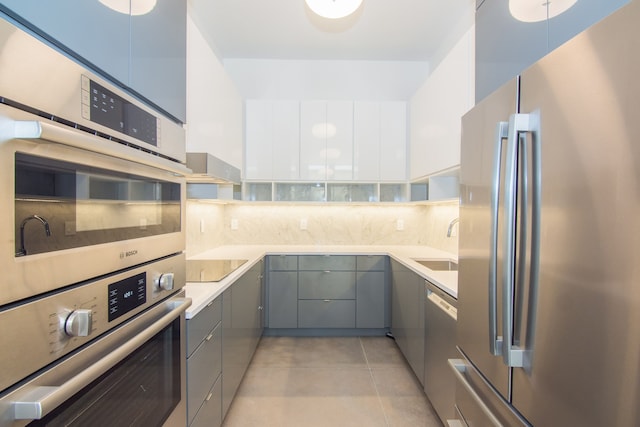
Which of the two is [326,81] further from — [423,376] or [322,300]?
[423,376]

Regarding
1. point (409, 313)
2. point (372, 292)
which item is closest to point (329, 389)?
point (409, 313)

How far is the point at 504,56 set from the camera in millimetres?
1111

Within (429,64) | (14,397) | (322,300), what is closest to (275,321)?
(322,300)

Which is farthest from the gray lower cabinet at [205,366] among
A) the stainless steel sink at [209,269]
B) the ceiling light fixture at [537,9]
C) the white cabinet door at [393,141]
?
the white cabinet door at [393,141]

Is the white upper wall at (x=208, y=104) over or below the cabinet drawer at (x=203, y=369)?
over

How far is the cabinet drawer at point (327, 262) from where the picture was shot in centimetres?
302

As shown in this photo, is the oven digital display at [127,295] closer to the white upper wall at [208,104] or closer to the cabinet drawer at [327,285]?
the white upper wall at [208,104]

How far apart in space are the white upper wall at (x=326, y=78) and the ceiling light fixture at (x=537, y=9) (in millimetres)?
2470

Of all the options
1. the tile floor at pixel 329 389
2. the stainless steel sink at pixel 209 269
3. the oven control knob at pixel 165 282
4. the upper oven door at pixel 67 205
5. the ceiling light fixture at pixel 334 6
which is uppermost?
the ceiling light fixture at pixel 334 6

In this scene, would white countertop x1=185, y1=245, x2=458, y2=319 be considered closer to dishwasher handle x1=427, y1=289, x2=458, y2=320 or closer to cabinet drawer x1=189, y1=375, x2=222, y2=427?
dishwasher handle x1=427, y1=289, x2=458, y2=320

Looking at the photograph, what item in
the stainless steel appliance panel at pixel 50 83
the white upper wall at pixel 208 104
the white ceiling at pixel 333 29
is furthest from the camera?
the white ceiling at pixel 333 29

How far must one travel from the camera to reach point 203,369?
135 centimetres

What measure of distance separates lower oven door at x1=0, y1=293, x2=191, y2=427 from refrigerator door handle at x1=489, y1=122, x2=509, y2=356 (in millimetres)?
1002

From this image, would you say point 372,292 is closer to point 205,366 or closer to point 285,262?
point 285,262
